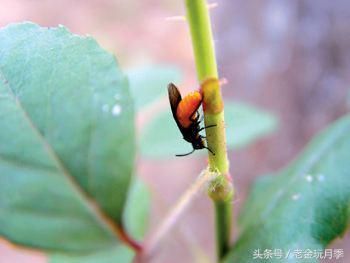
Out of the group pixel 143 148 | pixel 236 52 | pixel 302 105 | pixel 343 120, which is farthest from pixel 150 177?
pixel 343 120

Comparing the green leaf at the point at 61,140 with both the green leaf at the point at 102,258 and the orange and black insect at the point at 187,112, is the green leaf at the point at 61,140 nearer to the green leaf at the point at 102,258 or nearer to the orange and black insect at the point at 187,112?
the orange and black insect at the point at 187,112

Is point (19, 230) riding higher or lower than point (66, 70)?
lower

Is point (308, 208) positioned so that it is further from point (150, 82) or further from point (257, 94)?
point (257, 94)

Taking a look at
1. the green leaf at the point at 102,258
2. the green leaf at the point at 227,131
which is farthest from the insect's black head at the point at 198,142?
the green leaf at the point at 227,131

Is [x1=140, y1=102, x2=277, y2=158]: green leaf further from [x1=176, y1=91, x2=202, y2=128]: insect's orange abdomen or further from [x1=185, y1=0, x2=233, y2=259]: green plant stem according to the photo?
[x1=185, y1=0, x2=233, y2=259]: green plant stem

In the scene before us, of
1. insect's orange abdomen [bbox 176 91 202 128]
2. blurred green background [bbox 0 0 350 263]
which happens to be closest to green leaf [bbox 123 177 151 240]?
blurred green background [bbox 0 0 350 263]

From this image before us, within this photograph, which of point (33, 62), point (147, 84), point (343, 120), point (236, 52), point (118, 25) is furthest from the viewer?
point (118, 25)

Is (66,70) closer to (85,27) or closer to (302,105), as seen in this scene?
(302,105)
